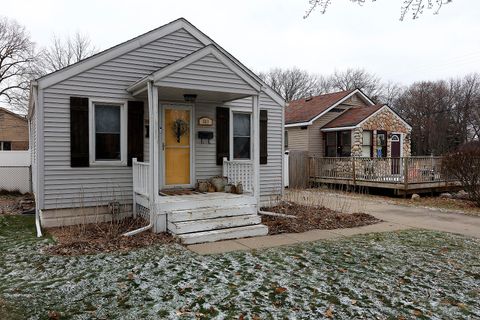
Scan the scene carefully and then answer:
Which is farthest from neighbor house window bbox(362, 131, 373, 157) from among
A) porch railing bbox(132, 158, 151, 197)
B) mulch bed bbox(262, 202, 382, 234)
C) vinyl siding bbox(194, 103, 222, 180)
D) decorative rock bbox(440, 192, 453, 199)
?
porch railing bbox(132, 158, 151, 197)

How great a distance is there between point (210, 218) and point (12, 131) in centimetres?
2580

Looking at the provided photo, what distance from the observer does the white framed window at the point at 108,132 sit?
774 centimetres

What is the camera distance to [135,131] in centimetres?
807

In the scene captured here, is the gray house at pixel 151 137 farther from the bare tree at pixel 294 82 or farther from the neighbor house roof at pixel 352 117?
the bare tree at pixel 294 82

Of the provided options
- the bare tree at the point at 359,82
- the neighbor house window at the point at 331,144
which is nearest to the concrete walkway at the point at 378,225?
the neighbor house window at the point at 331,144

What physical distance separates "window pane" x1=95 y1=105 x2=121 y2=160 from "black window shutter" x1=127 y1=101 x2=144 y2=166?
242 millimetres

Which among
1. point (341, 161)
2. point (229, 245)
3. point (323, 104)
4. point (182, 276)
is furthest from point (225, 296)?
point (323, 104)

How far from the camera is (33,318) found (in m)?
3.38

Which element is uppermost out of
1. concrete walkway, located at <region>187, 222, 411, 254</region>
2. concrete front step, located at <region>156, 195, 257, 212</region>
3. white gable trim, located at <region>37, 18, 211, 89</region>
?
white gable trim, located at <region>37, 18, 211, 89</region>

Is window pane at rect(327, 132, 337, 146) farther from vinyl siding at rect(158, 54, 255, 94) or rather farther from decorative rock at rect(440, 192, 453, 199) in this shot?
vinyl siding at rect(158, 54, 255, 94)

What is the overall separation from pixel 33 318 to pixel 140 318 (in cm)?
96

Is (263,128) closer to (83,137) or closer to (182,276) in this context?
(83,137)

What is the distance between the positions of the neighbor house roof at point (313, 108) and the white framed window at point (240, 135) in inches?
368

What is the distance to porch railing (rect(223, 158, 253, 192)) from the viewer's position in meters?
8.73
